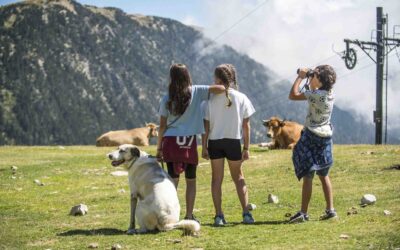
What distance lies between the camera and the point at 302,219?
10.8 m

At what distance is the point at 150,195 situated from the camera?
1032cm

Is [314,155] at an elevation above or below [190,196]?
above

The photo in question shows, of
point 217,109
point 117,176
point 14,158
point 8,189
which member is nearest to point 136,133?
point 14,158

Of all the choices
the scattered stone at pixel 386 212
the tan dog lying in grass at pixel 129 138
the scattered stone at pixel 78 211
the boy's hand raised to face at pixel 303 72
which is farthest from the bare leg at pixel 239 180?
the tan dog lying in grass at pixel 129 138

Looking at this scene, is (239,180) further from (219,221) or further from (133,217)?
(133,217)

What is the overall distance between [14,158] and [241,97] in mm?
19057

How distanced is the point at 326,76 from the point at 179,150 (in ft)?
9.55

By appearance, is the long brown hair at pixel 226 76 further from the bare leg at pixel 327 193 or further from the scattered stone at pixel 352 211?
the scattered stone at pixel 352 211

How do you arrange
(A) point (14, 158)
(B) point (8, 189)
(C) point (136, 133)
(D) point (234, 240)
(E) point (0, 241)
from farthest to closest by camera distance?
(C) point (136, 133), (A) point (14, 158), (B) point (8, 189), (E) point (0, 241), (D) point (234, 240)

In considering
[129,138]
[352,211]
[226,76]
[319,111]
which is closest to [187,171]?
[226,76]

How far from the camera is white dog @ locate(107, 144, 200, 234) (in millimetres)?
10164

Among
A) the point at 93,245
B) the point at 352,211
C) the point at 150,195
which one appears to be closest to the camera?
the point at 93,245

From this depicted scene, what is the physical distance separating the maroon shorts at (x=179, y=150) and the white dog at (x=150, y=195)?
29 cm

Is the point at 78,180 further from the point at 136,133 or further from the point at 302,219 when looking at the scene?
the point at 136,133
